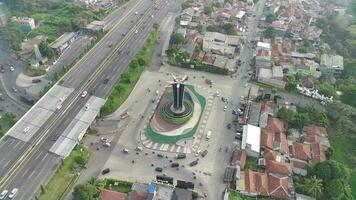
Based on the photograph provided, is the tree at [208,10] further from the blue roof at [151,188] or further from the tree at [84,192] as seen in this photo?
the tree at [84,192]

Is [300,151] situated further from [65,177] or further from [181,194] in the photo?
[65,177]

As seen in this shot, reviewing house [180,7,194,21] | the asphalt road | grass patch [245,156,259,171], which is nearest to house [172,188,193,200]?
grass patch [245,156,259,171]

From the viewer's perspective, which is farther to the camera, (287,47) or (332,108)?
(287,47)

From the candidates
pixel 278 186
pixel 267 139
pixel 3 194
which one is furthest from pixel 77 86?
pixel 278 186

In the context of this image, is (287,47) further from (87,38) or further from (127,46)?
(87,38)

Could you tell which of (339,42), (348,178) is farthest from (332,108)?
(339,42)
